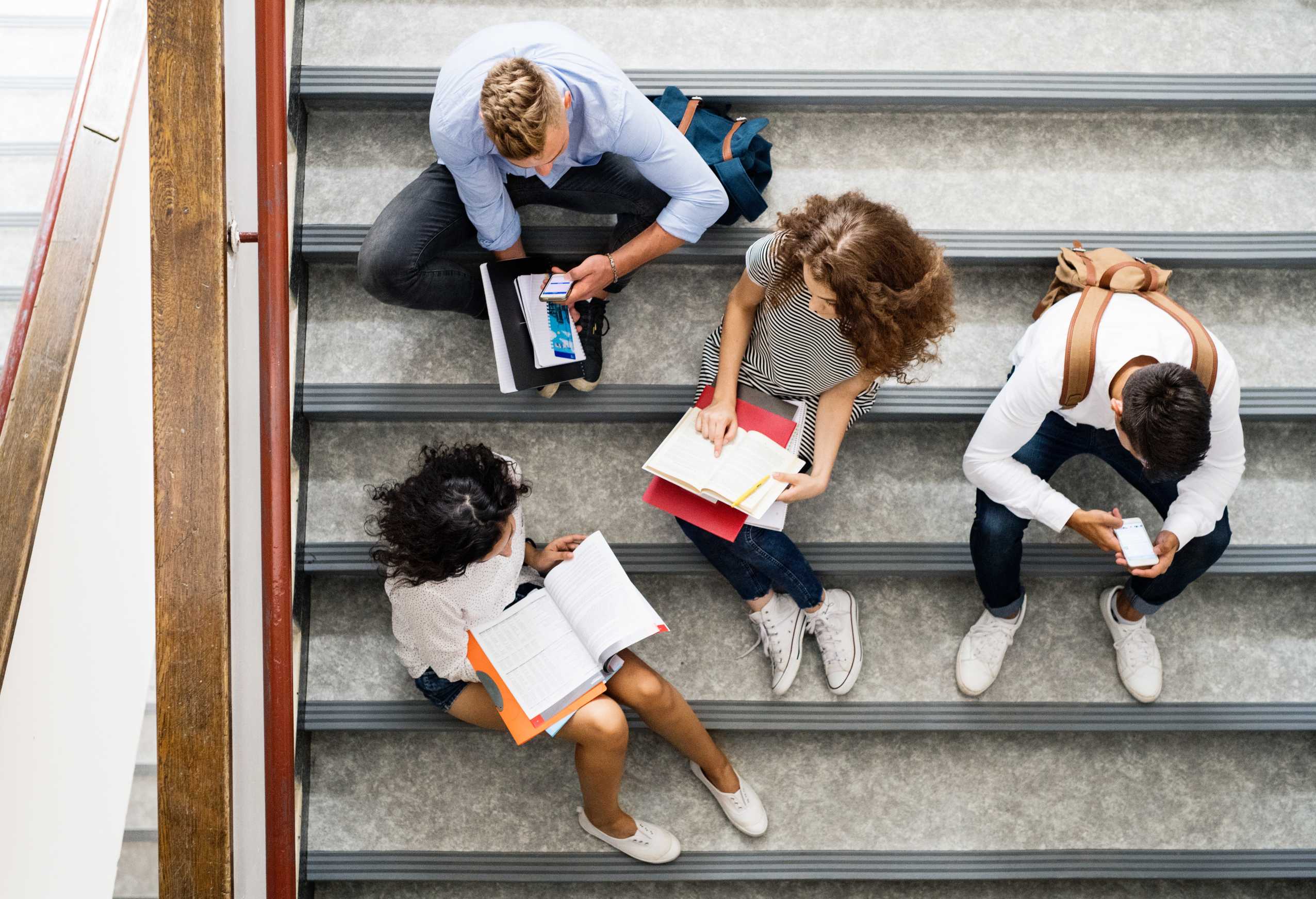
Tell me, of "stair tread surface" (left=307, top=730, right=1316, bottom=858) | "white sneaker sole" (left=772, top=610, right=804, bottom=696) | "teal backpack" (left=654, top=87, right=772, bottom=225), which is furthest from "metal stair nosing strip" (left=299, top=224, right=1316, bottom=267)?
"stair tread surface" (left=307, top=730, right=1316, bottom=858)

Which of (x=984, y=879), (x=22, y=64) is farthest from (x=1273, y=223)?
(x=22, y=64)

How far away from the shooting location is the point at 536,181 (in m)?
2.58

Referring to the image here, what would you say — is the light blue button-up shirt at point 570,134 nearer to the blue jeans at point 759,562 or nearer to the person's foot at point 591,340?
the person's foot at point 591,340

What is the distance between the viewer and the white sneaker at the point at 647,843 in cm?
269

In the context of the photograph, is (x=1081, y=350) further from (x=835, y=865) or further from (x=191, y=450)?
(x=191, y=450)

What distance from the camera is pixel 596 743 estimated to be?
96.7 inches

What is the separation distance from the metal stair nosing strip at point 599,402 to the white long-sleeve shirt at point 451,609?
30 cm

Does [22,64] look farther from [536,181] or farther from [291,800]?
[291,800]

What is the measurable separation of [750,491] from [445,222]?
3.47ft

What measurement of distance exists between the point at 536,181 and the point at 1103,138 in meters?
1.65

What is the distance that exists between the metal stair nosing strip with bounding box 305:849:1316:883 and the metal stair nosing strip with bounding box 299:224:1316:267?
5.51ft

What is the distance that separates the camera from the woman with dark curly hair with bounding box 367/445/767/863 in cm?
224

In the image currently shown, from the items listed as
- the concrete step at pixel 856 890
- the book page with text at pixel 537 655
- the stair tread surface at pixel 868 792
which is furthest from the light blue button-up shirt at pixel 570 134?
the concrete step at pixel 856 890

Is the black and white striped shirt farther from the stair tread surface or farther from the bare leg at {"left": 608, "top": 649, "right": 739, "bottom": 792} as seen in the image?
the stair tread surface
